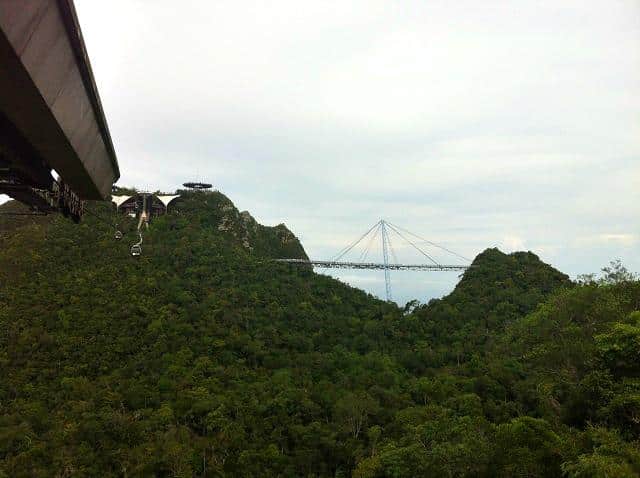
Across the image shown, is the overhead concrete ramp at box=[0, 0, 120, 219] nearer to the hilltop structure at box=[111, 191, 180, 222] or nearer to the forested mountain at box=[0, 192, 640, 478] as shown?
the forested mountain at box=[0, 192, 640, 478]

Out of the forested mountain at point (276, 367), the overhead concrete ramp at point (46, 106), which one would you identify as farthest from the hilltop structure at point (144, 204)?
the overhead concrete ramp at point (46, 106)

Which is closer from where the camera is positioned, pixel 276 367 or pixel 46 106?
pixel 46 106

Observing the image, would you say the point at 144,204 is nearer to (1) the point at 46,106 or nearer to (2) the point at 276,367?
(2) the point at 276,367

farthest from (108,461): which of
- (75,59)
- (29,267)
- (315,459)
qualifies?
(75,59)

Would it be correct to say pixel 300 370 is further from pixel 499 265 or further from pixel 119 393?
pixel 499 265

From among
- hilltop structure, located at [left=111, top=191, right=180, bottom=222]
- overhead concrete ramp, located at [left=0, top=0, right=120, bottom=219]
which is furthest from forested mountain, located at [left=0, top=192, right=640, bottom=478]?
overhead concrete ramp, located at [left=0, top=0, right=120, bottom=219]

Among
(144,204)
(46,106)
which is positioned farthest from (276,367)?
(46,106)

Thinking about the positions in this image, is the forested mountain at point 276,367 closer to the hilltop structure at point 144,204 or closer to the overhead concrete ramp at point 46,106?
the hilltop structure at point 144,204

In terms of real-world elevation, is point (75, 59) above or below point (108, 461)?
above
